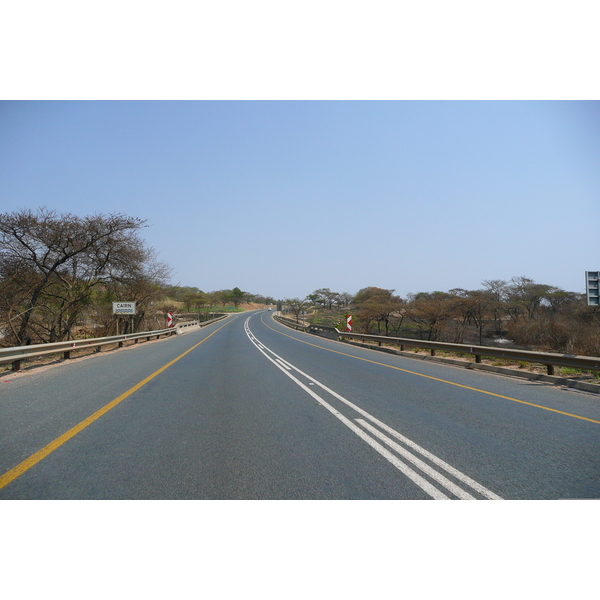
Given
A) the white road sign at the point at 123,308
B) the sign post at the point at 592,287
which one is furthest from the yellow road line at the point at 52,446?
the white road sign at the point at 123,308

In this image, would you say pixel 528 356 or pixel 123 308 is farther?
pixel 123 308

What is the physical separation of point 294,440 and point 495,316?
51797 mm

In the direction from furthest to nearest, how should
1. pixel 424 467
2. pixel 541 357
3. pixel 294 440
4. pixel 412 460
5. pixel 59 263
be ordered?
pixel 59 263, pixel 541 357, pixel 294 440, pixel 412 460, pixel 424 467

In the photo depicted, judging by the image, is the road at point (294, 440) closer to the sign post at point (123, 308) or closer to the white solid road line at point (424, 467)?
the white solid road line at point (424, 467)

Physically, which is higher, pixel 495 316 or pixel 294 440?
pixel 495 316

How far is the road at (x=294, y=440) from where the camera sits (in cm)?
359

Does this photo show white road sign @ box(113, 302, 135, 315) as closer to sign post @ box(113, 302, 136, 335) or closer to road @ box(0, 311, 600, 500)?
sign post @ box(113, 302, 136, 335)

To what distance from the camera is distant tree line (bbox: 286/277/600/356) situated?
1364 inches

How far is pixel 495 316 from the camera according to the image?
4962 cm

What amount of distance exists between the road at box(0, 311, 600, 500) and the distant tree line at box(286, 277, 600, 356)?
27083mm

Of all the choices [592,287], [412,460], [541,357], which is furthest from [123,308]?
[592,287]

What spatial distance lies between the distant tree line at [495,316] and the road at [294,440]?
27.1 m

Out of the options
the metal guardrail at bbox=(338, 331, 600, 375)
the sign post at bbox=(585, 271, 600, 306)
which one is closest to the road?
the metal guardrail at bbox=(338, 331, 600, 375)

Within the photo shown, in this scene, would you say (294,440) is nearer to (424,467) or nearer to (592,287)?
(424,467)
